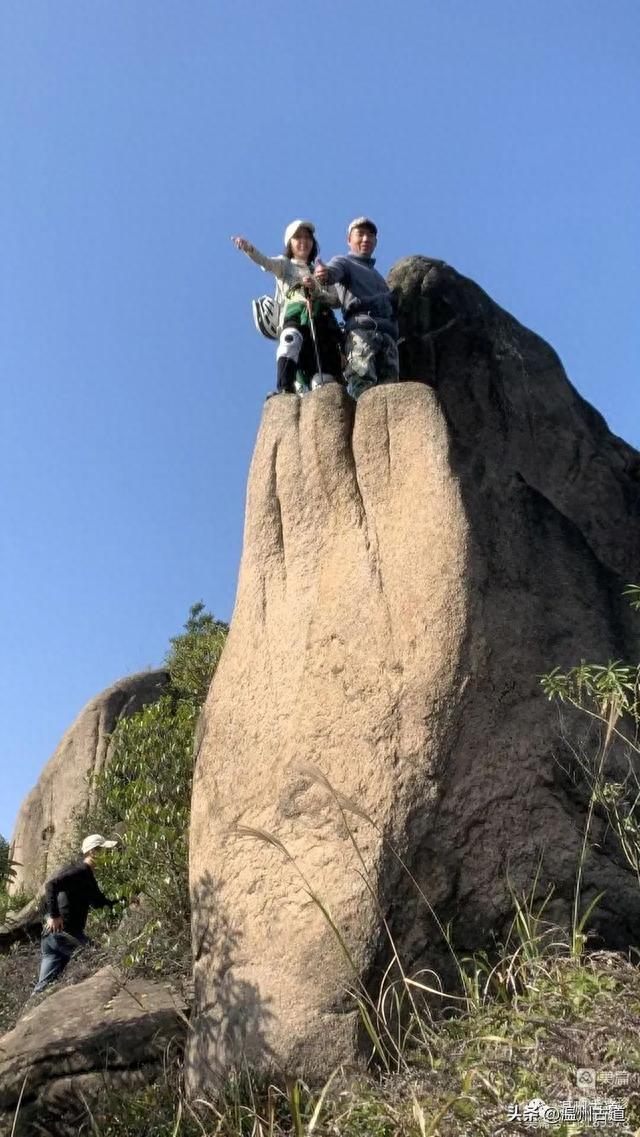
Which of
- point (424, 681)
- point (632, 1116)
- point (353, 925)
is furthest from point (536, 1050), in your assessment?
point (424, 681)

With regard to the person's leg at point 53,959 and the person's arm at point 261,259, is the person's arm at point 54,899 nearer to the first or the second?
the person's leg at point 53,959

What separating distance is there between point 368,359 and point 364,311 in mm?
558

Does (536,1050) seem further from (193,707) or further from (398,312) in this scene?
(193,707)

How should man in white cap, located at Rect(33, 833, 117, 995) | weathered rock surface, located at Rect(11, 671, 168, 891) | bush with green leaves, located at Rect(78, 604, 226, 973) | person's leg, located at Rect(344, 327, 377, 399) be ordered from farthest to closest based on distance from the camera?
weathered rock surface, located at Rect(11, 671, 168, 891) → man in white cap, located at Rect(33, 833, 117, 995) → person's leg, located at Rect(344, 327, 377, 399) → bush with green leaves, located at Rect(78, 604, 226, 973)

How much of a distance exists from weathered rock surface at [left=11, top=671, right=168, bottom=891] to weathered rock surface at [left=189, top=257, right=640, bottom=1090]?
295 inches

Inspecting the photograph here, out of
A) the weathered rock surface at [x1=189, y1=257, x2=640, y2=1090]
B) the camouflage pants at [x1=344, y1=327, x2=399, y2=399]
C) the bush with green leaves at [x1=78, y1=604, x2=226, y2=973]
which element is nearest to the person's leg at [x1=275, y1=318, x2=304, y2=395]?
the camouflage pants at [x1=344, y1=327, x2=399, y2=399]

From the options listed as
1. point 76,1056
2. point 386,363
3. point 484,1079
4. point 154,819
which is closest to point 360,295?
point 386,363

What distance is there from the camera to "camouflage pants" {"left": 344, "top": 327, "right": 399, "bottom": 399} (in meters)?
7.75

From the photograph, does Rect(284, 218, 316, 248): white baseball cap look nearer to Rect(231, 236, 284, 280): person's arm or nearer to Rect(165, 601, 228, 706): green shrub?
Rect(231, 236, 284, 280): person's arm

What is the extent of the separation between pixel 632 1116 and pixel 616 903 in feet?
6.81

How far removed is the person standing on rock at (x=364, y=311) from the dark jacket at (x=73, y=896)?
4493 mm

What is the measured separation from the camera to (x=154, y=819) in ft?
29.2

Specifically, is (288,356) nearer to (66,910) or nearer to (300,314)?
(300,314)

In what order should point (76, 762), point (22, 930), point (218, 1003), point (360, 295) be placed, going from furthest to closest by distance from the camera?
A: point (76, 762)
point (22, 930)
point (360, 295)
point (218, 1003)
